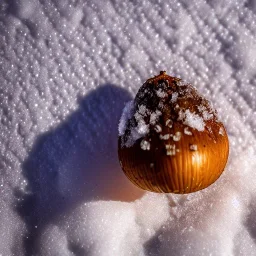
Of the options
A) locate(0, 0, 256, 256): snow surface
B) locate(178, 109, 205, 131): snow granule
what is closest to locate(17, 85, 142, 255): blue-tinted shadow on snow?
locate(0, 0, 256, 256): snow surface

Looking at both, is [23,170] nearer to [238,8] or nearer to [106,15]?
[106,15]

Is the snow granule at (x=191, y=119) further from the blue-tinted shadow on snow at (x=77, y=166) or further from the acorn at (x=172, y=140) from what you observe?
the blue-tinted shadow on snow at (x=77, y=166)

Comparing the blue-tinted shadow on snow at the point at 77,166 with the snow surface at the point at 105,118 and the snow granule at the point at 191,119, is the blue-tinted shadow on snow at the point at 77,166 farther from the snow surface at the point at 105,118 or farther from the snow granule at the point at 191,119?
the snow granule at the point at 191,119

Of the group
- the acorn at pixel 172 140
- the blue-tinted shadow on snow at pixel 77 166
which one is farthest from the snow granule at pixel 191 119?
the blue-tinted shadow on snow at pixel 77 166

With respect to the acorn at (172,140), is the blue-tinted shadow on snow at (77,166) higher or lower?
lower

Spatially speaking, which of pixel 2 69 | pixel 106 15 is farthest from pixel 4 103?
pixel 106 15

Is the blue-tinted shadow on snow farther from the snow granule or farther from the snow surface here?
the snow granule
